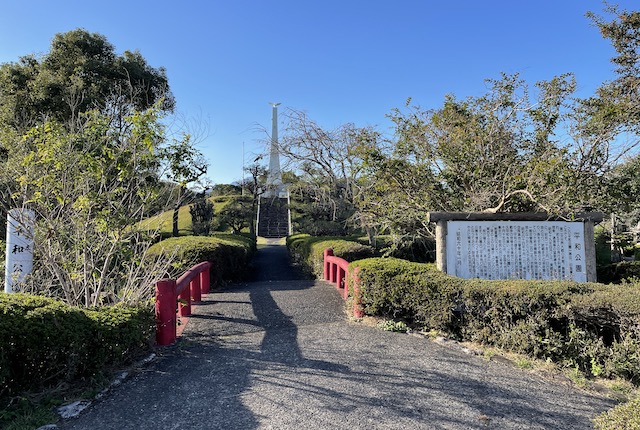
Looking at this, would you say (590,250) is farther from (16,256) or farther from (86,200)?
(16,256)

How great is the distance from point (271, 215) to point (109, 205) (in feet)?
102

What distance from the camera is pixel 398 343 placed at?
429 centimetres

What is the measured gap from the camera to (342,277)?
27.1 feet

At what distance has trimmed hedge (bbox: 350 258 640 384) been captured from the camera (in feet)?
11.6

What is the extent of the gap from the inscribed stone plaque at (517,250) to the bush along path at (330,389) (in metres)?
1.29

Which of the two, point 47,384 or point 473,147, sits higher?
point 473,147

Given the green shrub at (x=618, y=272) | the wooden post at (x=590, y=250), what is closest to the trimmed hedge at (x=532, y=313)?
the wooden post at (x=590, y=250)

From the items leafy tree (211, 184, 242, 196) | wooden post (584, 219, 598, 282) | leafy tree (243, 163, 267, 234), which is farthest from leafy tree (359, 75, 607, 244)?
leafy tree (211, 184, 242, 196)

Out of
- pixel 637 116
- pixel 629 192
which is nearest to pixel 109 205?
pixel 637 116

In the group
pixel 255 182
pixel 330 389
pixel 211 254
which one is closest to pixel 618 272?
pixel 330 389

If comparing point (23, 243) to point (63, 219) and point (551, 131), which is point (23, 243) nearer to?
point (63, 219)

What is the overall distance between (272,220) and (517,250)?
29.8 metres

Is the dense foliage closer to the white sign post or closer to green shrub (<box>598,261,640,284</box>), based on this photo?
the white sign post

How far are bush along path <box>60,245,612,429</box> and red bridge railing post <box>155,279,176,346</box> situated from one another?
0.17 metres
